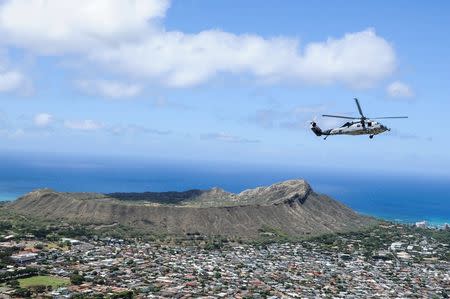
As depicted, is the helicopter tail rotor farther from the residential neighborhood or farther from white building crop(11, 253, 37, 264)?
white building crop(11, 253, 37, 264)

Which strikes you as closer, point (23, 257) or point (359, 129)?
point (359, 129)

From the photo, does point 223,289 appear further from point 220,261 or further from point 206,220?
point 206,220

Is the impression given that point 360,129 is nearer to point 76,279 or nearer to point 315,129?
point 315,129

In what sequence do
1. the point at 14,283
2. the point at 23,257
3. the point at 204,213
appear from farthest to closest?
the point at 204,213 < the point at 23,257 < the point at 14,283

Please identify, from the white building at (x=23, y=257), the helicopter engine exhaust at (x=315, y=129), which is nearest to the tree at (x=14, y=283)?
the white building at (x=23, y=257)

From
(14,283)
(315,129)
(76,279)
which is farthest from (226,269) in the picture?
(315,129)

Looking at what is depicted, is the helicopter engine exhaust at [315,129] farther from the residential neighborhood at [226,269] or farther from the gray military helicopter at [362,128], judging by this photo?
the residential neighborhood at [226,269]

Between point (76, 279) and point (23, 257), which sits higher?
point (23, 257)

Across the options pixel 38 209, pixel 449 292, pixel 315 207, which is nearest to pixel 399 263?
pixel 449 292
